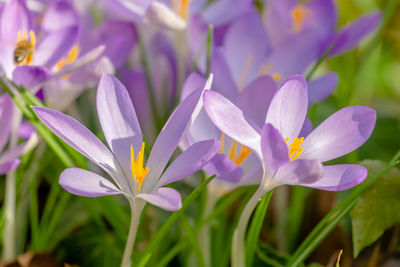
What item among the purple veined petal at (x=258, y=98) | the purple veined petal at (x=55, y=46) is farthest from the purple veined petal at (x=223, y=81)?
the purple veined petal at (x=55, y=46)

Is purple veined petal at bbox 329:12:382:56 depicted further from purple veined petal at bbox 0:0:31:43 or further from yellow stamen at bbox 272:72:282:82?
purple veined petal at bbox 0:0:31:43

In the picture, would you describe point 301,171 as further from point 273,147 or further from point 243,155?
point 243,155

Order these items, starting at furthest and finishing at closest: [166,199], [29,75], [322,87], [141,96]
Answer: [141,96], [322,87], [29,75], [166,199]

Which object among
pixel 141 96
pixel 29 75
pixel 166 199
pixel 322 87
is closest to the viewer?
pixel 166 199

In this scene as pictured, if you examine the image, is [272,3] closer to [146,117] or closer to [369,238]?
[146,117]

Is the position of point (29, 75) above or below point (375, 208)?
above

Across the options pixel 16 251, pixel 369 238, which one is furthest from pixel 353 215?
pixel 16 251

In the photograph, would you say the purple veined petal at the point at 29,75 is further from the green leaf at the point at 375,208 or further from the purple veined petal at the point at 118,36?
the green leaf at the point at 375,208

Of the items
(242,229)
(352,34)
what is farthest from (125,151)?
(352,34)
